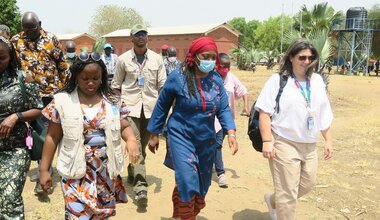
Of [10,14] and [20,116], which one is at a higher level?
[10,14]

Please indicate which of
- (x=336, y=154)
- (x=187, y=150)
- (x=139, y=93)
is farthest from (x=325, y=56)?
(x=187, y=150)

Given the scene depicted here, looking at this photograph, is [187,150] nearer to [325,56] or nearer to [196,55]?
[196,55]

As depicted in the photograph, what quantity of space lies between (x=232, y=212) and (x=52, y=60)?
2.81m

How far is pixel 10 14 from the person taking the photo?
30016 mm

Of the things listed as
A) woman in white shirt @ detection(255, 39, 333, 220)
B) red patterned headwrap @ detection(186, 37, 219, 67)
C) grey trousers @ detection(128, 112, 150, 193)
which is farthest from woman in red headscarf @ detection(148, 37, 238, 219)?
grey trousers @ detection(128, 112, 150, 193)

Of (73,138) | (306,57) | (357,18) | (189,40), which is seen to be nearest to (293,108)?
(306,57)

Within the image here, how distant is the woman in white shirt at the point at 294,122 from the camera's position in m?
3.55

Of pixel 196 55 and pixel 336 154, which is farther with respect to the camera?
pixel 336 154

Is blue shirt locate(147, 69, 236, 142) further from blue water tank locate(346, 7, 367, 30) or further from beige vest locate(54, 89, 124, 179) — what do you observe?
blue water tank locate(346, 7, 367, 30)

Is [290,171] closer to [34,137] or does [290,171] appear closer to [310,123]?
[310,123]

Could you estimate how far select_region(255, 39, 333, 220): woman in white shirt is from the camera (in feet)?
11.6

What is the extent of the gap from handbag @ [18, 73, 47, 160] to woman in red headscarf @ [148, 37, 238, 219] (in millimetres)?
979

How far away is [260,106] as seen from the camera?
361cm

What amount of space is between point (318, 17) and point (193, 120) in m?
30.1
